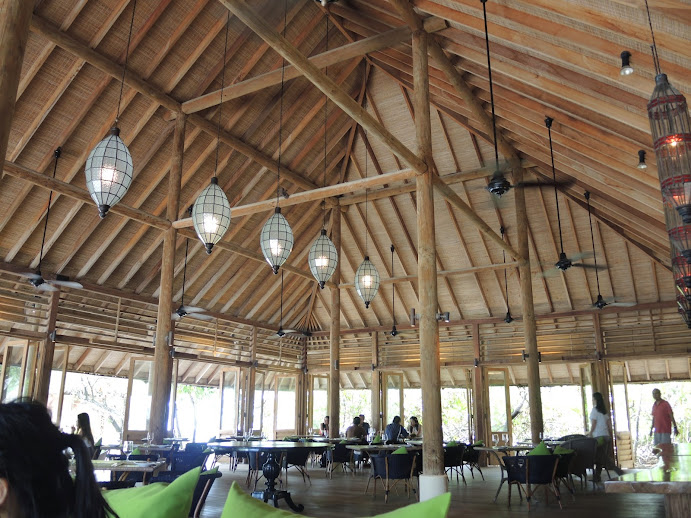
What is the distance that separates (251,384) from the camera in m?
14.2

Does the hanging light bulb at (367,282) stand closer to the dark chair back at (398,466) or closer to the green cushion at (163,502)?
the dark chair back at (398,466)

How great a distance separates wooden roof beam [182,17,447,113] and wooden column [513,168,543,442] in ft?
13.1

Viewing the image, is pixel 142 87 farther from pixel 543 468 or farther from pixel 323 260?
Result: pixel 543 468

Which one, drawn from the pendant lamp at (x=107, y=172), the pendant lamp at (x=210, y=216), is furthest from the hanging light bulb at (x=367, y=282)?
the pendant lamp at (x=107, y=172)

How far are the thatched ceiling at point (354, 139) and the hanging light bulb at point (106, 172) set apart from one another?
3.30m

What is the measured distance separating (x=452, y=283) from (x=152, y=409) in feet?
26.6

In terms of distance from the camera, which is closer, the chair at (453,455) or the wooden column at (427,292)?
the wooden column at (427,292)

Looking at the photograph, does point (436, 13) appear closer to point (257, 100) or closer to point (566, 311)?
point (257, 100)

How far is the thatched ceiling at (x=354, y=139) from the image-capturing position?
5418mm

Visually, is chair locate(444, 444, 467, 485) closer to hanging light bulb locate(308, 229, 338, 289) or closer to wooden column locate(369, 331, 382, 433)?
hanging light bulb locate(308, 229, 338, 289)

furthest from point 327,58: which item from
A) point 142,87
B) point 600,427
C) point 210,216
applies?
point 600,427

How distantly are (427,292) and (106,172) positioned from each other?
3.69 meters

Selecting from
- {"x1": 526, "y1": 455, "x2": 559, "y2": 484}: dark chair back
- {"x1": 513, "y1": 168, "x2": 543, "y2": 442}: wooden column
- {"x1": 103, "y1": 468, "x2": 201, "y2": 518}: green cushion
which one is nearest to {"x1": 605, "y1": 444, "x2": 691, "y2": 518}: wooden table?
{"x1": 103, "y1": 468, "x2": 201, "y2": 518}: green cushion

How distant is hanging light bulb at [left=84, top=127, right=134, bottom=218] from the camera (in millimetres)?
4996
